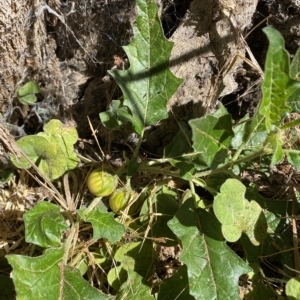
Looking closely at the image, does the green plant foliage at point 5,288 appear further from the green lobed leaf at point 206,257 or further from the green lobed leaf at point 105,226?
the green lobed leaf at point 206,257

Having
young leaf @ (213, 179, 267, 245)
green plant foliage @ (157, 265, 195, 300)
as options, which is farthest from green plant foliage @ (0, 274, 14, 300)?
young leaf @ (213, 179, 267, 245)

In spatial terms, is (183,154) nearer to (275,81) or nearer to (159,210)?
(159,210)

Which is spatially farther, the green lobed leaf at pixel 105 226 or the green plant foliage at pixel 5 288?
the green plant foliage at pixel 5 288

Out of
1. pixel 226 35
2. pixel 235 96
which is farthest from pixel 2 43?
pixel 235 96

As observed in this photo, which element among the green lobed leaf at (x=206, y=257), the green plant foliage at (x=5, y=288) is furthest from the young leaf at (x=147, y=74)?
the green plant foliage at (x=5, y=288)

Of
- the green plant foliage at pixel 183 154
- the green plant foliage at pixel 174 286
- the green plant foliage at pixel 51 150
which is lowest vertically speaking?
the green plant foliage at pixel 174 286

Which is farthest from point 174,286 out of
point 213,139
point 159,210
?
point 213,139

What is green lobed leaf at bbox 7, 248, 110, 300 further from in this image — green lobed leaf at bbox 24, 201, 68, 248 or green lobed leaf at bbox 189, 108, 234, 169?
green lobed leaf at bbox 189, 108, 234, 169
